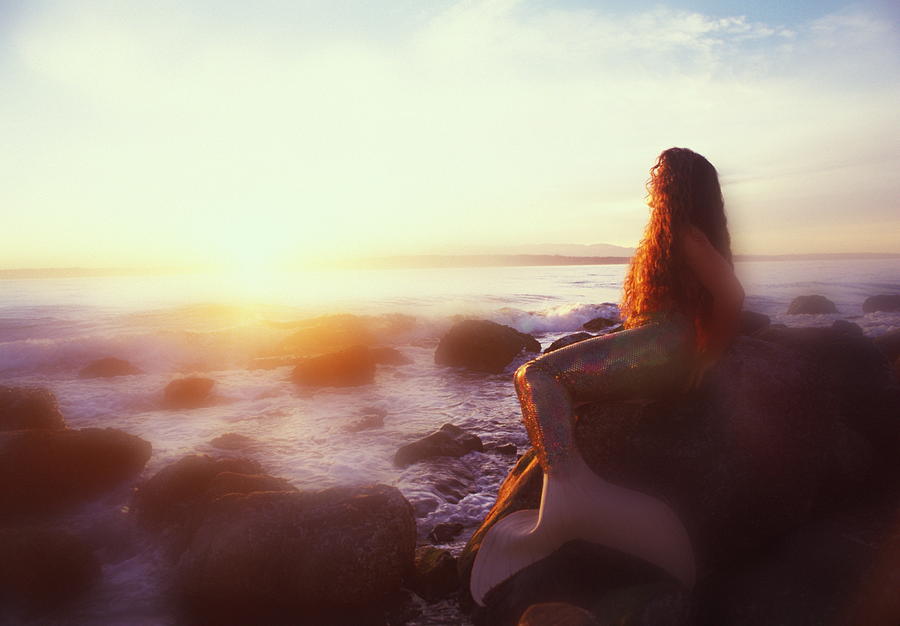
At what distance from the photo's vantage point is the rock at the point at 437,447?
7.94 m

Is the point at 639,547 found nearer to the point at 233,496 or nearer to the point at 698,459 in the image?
the point at 698,459

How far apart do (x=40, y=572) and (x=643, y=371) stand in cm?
552

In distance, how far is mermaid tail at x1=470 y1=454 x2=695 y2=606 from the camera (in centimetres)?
339

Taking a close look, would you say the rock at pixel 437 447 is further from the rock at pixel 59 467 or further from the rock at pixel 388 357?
the rock at pixel 388 357

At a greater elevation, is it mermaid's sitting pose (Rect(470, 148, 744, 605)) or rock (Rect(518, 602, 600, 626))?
mermaid's sitting pose (Rect(470, 148, 744, 605))

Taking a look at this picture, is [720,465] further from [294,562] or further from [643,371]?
[294,562]

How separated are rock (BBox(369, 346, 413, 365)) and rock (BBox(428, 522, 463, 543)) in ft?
38.4

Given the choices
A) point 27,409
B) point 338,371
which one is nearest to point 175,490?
point 27,409

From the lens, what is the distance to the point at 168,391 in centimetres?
1308

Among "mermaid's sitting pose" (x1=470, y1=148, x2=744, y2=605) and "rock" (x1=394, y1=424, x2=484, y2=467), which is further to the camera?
"rock" (x1=394, y1=424, x2=484, y2=467)

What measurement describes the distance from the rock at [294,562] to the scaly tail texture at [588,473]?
1194mm

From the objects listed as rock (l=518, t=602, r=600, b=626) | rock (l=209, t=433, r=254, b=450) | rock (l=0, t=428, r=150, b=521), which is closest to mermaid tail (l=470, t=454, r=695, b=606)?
rock (l=518, t=602, r=600, b=626)

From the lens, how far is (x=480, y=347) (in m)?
16.1

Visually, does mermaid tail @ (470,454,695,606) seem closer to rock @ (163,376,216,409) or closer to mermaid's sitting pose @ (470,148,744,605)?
mermaid's sitting pose @ (470,148,744,605)
